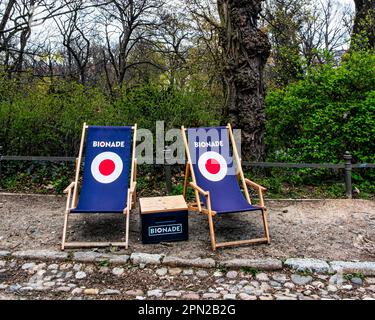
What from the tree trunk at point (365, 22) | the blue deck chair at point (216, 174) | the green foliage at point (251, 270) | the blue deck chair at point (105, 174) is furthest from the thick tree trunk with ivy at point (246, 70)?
the tree trunk at point (365, 22)

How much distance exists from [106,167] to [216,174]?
1.42 m

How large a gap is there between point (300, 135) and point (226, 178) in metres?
3.24

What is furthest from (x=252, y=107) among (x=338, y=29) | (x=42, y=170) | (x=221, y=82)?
(x=338, y=29)

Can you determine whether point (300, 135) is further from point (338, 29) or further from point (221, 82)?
point (338, 29)

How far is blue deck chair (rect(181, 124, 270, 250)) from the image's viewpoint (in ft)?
13.8

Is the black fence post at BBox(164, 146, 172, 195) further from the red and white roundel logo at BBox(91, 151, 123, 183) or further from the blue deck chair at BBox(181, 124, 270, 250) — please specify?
the red and white roundel logo at BBox(91, 151, 123, 183)

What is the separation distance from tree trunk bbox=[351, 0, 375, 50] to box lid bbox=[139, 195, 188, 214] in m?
8.41

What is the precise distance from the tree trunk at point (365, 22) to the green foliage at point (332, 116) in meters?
4.14

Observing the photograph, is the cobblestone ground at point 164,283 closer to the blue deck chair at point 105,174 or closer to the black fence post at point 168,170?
the blue deck chair at point 105,174

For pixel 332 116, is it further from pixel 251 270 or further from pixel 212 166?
pixel 251 270

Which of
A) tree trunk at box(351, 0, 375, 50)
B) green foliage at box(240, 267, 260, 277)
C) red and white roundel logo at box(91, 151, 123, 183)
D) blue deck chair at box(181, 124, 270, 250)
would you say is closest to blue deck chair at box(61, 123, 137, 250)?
red and white roundel logo at box(91, 151, 123, 183)

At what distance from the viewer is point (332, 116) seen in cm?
668

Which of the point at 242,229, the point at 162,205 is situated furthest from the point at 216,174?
the point at 162,205
